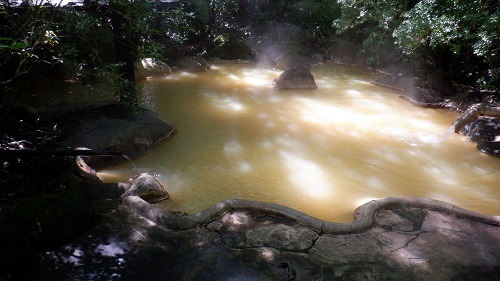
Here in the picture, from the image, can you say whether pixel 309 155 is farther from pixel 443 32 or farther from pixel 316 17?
pixel 316 17

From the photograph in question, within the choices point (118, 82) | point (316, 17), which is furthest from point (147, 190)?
point (316, 17)

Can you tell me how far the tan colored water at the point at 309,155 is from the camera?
15.7 feet

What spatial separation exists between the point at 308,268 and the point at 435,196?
3.08 meters

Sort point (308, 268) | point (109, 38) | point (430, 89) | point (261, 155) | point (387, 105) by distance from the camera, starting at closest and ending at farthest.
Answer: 1. point (308, 268)
2. point (261, 155)
3. point (387, 105)
4. point (430, 89)
5. point (109, 38)

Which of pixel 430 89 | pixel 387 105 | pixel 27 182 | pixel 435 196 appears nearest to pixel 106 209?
pixel 27 182

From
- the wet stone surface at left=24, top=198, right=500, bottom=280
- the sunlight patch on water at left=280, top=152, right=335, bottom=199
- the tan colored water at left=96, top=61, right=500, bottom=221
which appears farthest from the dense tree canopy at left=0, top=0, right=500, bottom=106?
the sunlight patch on water at left=280, top=152, right=335, bottom=199

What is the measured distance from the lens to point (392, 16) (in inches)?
462

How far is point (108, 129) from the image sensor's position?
5922 millimetres

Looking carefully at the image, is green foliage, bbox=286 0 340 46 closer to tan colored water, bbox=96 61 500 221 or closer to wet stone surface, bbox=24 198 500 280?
tan colored water, bbox=96 61 500 221

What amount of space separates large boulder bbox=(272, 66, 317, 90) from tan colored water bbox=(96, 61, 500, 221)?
1229 millimetres

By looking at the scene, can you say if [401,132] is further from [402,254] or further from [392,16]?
[392,16]

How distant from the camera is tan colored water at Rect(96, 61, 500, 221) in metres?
4.79

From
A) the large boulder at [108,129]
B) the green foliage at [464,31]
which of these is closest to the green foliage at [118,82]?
the large boulder at [108,129]

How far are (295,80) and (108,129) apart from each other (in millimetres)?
7462
